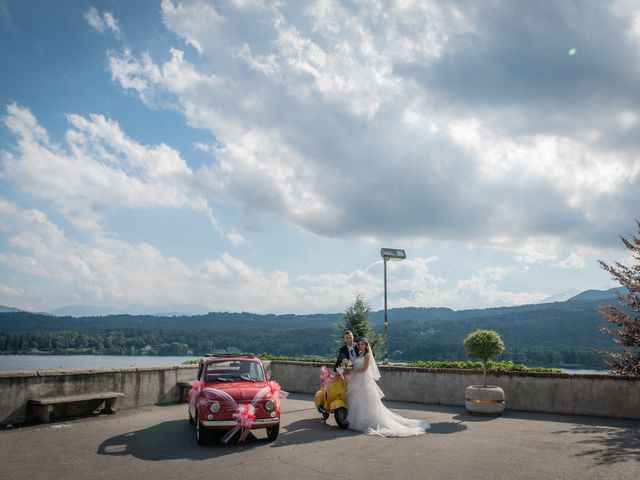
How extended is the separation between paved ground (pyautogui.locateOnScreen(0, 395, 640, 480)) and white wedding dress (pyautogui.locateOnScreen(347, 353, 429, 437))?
375 mm

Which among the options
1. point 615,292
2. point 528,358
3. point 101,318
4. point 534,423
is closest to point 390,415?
point 534,423

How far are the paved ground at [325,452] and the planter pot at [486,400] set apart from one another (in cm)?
71

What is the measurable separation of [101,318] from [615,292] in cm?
19556

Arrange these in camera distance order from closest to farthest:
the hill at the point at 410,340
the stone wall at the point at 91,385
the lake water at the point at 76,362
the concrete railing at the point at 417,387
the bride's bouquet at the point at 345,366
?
the stone wall at the point at 91,385, the bride's bouquet at the point at 345,366, the concrete railing at the point at 417,387, the lake water at the point at 76,362, the hill at the point at 410,340

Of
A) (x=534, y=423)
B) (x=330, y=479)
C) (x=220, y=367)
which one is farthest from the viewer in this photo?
(x=534, y=423)

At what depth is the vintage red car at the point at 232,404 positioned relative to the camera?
Answer: 370 inches

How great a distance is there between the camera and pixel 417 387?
54.7ft

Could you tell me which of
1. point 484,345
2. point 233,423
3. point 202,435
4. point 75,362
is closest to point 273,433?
point 233,423

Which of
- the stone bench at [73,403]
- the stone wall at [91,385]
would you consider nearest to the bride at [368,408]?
the stone bench at [73,403]

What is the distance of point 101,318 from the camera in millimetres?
184000

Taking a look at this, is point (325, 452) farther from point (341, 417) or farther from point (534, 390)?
point (534, 390)

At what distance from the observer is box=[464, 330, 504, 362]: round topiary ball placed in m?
14.0

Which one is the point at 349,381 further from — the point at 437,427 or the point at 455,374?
the point at 455,374

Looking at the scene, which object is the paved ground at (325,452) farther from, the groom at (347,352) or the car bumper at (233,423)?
the groom at (347,352)
